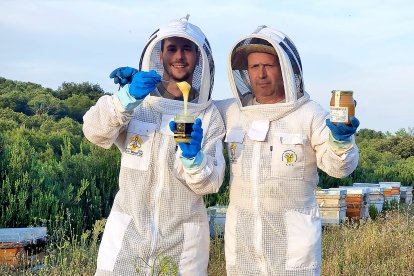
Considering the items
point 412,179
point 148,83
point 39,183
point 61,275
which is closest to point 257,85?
point 148,83

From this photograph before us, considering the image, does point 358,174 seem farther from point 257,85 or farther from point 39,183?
point 257,85

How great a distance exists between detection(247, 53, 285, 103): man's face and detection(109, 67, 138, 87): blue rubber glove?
33.0 inches

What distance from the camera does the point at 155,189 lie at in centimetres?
410

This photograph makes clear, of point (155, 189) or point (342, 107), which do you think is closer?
point (342, 107)

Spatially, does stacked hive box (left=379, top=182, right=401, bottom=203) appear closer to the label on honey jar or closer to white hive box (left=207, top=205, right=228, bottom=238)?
white hive box (left=207, top=205, right=228, bottom=238)

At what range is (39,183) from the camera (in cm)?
908

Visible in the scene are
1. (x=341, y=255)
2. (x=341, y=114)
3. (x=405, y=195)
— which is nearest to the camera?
(x=341, y=114)

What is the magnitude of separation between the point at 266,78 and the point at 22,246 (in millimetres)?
3529

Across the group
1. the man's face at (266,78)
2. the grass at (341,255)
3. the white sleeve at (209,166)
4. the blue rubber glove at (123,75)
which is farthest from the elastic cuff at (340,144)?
the grass at (341,255)

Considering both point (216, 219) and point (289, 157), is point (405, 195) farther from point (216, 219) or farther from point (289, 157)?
point (289, 157)

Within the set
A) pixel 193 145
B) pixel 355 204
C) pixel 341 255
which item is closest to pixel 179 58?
pixel 193 145

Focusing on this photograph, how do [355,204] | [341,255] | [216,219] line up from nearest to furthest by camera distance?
[341,255]
[216,219]
[355,204]

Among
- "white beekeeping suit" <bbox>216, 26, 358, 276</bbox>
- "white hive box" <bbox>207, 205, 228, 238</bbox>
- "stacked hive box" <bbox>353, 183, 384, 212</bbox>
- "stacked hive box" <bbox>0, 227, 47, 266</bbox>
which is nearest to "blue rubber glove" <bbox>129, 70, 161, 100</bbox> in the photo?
"white beekeeping suit" <bbox>216, 26, 358, 276</bbox>

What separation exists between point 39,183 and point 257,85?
5520 mm
